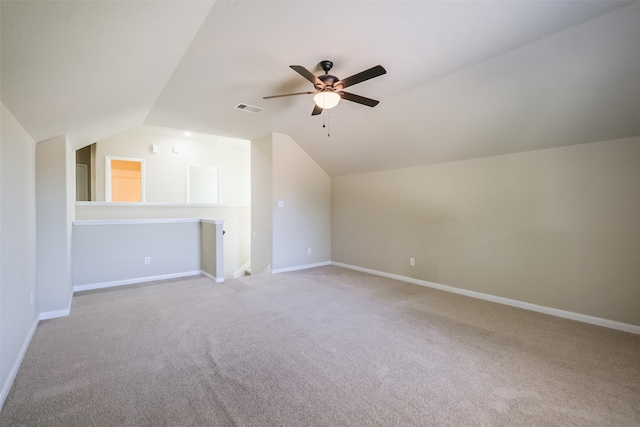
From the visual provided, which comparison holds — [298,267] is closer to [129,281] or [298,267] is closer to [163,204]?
[129,281]

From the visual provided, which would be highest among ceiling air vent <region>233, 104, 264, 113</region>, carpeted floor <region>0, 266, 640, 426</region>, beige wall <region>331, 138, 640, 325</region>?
ceiling air vent <region>233, 104, 264, 113</region>

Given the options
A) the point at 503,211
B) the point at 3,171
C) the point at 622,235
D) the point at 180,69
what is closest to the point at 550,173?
the point at 503,211

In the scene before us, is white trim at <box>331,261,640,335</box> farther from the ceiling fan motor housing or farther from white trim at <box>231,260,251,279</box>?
white trim at <box>231,260,251,279</box>

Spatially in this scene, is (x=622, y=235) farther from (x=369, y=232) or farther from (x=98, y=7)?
(x=98, y=7)

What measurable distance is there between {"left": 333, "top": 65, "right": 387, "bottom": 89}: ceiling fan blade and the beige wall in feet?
7.50

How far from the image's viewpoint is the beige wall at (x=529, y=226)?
286 cm

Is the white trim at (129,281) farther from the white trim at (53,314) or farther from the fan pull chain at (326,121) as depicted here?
the fan pull chain at (326,121)

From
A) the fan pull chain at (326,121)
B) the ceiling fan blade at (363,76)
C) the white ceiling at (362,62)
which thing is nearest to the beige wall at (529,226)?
the white ceiling at (362,62)

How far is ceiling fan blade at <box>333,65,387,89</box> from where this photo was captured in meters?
2.30

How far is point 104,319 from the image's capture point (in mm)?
3102

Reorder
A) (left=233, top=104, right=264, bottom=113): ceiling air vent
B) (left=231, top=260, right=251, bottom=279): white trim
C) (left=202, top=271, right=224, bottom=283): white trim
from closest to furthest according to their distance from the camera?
(left=233, top=104, right=264, bottom=113): ceiling air vent < (left=202, top=271, right=224, bottom=283): white trim < (left=231, top=260, right=251, bottom=279): white trim

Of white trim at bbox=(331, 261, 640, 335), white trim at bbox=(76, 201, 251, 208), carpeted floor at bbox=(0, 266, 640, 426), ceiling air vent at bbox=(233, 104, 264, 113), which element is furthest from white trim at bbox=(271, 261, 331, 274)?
ceiling air vent at bbox=(233, 104, 264, 113)

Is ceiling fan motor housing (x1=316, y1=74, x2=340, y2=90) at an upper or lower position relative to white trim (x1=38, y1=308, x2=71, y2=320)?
upper

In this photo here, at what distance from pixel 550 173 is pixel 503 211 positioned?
641 mm
